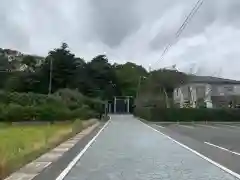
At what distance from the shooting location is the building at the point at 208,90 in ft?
295

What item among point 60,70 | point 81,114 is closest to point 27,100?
point 81,114

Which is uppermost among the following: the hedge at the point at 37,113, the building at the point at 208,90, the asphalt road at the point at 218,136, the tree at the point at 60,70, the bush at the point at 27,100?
the tree at the point at 60,70

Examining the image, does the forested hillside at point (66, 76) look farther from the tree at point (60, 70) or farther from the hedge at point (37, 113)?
the hedge at point (37, 113)

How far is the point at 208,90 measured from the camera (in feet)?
304

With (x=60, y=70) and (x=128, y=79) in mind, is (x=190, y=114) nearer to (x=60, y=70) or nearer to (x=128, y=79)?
(x=60, y=70)

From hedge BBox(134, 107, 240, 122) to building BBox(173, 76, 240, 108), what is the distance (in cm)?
1932

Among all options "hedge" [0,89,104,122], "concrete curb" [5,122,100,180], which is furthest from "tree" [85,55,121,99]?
"concrete curb" [5,122,100,180]

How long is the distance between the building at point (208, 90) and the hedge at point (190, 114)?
19321 mm

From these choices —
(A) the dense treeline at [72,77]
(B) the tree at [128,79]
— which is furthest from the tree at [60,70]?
(B) the tree at [128,79]

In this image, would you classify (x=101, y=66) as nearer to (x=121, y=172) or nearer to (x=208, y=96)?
(x=208, y=96)

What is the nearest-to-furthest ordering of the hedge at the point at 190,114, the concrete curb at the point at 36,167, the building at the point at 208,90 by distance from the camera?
the concrete curb at the point at 36,167 → the hedge at the point at 190,114 → the building at the point at 208,90

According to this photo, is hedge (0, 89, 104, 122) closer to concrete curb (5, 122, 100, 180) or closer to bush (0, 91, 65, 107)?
bush (0, 91, 65, 107)

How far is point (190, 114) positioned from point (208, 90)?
26.1 meters

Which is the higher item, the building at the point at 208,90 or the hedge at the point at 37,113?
the building at the point at 208,90
